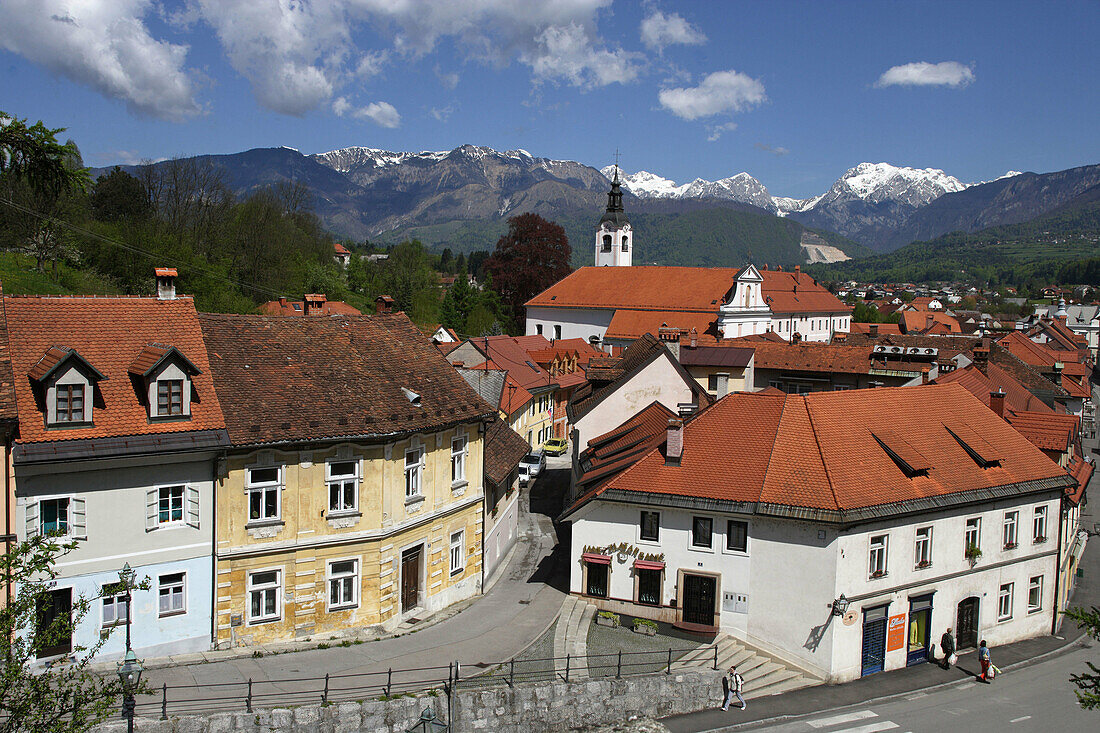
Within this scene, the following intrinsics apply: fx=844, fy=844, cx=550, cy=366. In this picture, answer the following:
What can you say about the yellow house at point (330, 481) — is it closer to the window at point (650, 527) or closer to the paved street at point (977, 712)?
the window at point (650, 527)

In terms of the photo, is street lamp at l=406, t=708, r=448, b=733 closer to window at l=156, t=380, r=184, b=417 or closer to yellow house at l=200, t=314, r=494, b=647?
yellow house at l=200, t=314, r=494, b=647

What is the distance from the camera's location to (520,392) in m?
52.1

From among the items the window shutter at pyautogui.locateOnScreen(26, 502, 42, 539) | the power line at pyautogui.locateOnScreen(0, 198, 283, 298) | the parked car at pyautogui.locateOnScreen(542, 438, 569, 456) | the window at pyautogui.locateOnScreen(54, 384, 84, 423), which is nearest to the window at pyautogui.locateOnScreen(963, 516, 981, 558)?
the window at pyautogui.locateOnScreen(54, 384, 84, 423)

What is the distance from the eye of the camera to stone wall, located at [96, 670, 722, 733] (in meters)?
18.1

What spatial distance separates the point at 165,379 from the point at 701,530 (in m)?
16.0

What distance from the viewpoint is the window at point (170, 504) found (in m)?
21.1

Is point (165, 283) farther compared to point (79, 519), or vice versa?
point (165, 283)

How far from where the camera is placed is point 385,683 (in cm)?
2041

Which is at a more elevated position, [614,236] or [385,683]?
[614,236]

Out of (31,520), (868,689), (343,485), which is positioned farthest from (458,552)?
(868,689)

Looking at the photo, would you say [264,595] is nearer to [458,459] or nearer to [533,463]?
[458,459]

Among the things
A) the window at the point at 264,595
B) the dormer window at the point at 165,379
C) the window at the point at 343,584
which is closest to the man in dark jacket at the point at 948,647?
the window at the point at 343,584

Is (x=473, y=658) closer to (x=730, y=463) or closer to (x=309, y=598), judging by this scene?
(x=309, y=598)

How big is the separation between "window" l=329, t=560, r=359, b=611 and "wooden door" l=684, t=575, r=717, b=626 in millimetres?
10147
